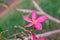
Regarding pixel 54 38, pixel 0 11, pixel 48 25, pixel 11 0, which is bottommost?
pixel 54 38

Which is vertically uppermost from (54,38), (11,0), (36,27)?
(11,0)

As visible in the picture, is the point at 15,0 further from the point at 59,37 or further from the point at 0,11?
the point at 59,37

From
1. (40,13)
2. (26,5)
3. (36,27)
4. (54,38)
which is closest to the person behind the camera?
(36,27)

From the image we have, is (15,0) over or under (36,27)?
over

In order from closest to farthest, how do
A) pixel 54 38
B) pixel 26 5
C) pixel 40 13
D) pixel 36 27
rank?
pixel 36 27, pixel 40 13, pixel 54 38, pixel 26 5

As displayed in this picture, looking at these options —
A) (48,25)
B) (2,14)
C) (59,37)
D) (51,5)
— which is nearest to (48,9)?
(51,5)

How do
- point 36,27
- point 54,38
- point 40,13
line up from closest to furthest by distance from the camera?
point 36,27, point 40,13, point 54,38

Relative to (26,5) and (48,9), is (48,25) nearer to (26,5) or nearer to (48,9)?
(48,9)

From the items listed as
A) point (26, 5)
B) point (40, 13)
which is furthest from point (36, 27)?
point (26, 5)

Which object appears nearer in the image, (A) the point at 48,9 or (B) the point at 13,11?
(B) the point at 13,11
